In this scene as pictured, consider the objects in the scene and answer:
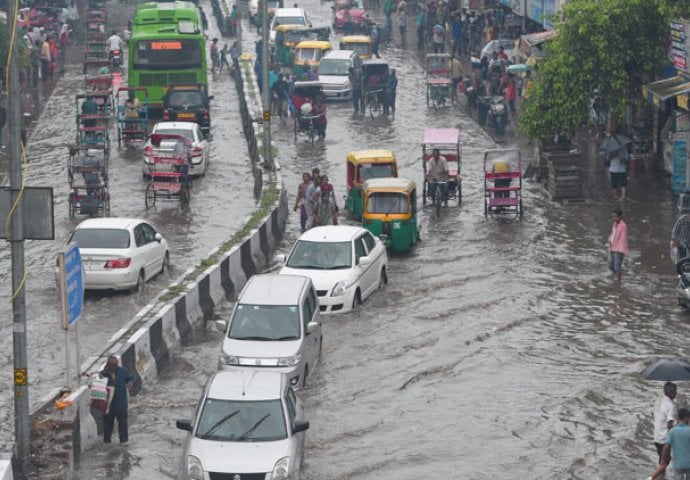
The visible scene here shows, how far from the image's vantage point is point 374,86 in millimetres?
51188

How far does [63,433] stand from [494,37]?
142ft

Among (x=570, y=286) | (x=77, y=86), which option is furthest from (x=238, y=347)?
(x=77, y=86)

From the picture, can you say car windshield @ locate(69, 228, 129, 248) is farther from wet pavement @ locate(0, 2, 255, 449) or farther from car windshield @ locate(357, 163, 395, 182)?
car windshield @ locate(357, 163, 395, 182)

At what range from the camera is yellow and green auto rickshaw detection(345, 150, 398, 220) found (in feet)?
120

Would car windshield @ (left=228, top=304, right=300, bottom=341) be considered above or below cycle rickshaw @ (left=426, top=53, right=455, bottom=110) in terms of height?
below

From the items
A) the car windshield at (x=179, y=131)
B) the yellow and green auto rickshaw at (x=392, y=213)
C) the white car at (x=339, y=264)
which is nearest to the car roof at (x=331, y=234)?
the white car at (x=339, y=264)

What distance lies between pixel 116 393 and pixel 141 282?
9.27 meters

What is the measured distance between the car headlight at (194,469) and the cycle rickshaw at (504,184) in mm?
18338

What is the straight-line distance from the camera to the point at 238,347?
23219mm

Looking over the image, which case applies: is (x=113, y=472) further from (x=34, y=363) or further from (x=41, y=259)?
(x=41, y=259)

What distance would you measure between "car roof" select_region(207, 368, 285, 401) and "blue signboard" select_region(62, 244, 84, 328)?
8.92ft

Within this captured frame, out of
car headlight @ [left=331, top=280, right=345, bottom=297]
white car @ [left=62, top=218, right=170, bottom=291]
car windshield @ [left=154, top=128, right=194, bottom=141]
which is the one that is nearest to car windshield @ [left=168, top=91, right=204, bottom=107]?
car windshield @ [left=154, top=128, right=194, bottom=141]

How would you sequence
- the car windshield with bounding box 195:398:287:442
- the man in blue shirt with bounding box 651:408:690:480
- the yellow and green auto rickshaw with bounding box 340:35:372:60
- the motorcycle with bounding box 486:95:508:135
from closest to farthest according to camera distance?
the man in blue shirt with bounding box 651:408:690:480 → the car windshield with bounding box 195:398:287:442 → the motorcycle with bounding box 486:95:508:135 → the yellow and green auto rickshaw with bounding box 340:35:372:60

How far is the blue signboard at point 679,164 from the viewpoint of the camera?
1411 inches
